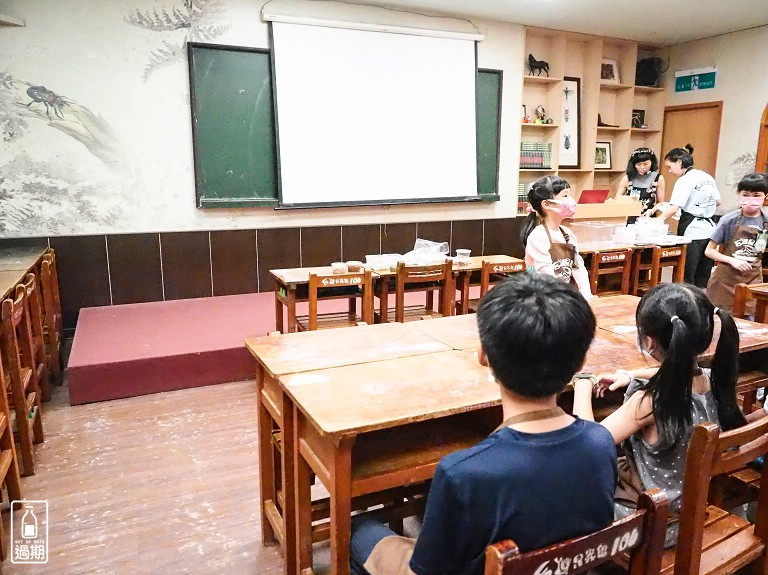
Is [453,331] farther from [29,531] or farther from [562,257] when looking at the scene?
[29,531]

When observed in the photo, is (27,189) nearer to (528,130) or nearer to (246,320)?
(246,320)

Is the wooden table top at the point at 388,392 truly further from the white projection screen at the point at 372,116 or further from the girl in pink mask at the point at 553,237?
the white projection screen at the point at 372,116

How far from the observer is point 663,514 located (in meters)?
0.94

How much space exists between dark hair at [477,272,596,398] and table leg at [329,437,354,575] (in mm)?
469

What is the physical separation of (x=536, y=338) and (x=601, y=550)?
35cm

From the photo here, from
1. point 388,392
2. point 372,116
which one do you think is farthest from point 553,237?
point 372,116

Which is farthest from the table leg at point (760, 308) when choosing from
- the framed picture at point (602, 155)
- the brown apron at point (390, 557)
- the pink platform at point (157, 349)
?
the framed picture at point (602, 155)

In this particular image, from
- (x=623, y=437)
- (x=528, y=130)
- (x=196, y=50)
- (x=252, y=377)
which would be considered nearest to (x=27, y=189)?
(x=196, y=50)

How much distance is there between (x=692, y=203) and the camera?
5.32 m

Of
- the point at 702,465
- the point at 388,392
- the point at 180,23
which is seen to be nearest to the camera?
the point at 702,465

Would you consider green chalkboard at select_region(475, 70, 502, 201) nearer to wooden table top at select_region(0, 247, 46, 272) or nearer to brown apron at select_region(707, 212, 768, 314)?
brown apron at select_region(707, 212, 768, 314)

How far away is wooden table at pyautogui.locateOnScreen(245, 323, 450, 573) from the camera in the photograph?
1.67 m

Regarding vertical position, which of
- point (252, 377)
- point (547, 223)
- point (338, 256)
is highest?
point (547, 223)

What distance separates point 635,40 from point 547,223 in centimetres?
509
